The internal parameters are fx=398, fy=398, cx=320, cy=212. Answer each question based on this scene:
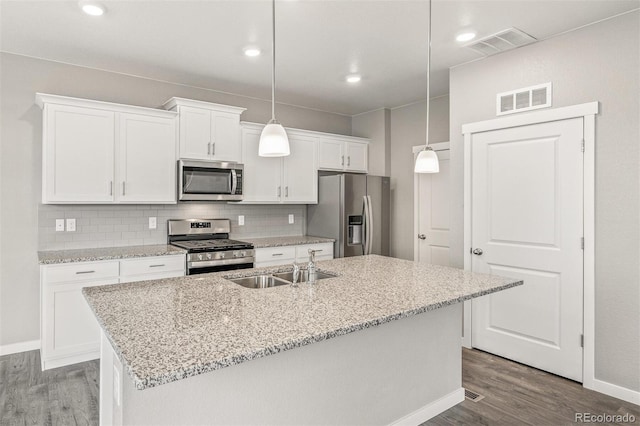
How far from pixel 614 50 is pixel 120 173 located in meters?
4.10

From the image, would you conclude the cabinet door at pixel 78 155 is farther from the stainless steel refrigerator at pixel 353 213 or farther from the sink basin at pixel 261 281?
the stainless steel refrigerator at pixel 353 213

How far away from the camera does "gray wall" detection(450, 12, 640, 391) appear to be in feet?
8.93

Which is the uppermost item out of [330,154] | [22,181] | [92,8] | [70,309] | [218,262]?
[92,8]

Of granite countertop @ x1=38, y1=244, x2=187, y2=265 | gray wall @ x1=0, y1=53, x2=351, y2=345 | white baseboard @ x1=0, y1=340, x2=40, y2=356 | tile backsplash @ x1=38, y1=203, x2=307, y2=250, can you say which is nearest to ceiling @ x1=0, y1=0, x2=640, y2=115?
gray wall @ x1=0, y1=53, x2=351, y2=345

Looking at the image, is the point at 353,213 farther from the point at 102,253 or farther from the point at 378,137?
the point at 102,253

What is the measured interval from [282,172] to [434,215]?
1930mm

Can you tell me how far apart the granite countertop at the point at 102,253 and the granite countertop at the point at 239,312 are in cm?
138

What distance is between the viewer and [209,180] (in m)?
4.14

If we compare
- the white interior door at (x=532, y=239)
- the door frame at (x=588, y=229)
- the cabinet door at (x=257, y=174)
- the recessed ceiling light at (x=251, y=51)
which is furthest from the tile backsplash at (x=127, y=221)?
the door frame at (x=588, y=229)

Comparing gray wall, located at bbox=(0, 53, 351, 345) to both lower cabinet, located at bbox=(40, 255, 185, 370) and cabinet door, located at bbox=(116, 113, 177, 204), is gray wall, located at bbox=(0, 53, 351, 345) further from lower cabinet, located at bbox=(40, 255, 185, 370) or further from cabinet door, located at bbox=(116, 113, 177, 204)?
cabinet door, located at bbox=(116, 113, 177, 204)

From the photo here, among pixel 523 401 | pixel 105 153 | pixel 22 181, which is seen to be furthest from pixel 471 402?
pixel 22 181

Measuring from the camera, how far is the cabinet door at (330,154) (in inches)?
203

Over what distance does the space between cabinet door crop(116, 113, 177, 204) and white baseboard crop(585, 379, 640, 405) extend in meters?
3.90

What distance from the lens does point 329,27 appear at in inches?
119
